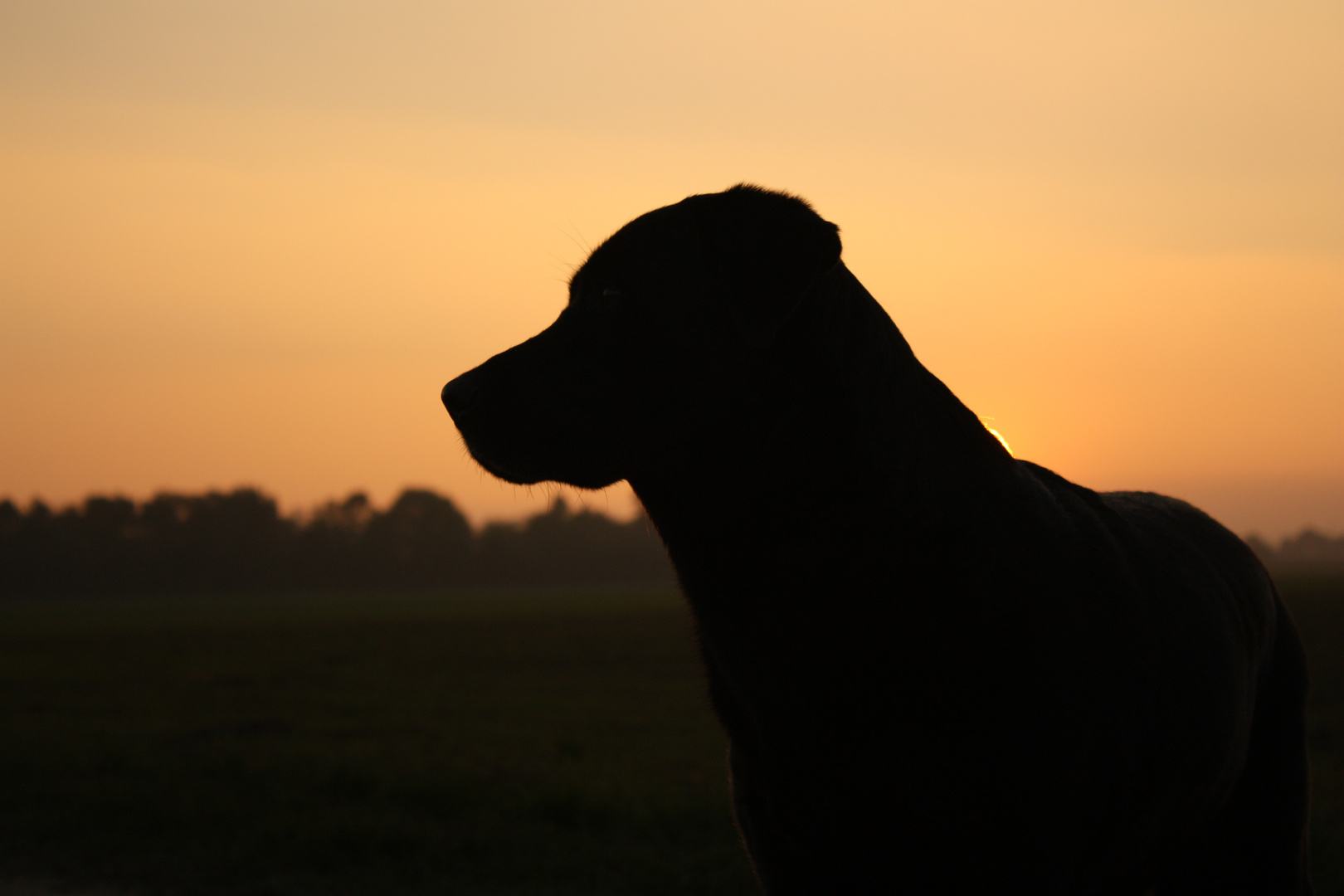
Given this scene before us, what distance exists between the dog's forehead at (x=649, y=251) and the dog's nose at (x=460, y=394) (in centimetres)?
39

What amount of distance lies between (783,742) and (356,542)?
130188 mm

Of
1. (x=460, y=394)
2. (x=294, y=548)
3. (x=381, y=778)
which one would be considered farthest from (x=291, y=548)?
(x=460, y=394)

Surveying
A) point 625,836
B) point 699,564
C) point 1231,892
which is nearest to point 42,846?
point 625,836

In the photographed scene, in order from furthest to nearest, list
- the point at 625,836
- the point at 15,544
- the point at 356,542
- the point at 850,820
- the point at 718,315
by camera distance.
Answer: the point at 356,542, the point at 15,544, the point at 625,836, the point at 718,315, the point at 850,820

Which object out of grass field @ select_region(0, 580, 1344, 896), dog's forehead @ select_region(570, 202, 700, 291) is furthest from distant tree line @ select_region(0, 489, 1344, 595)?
dog's forehead @ select_region(570, 202, 700, 291)

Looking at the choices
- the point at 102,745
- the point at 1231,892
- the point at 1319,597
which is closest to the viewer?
the point at 1231,892

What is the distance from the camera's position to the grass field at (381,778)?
6.71 m

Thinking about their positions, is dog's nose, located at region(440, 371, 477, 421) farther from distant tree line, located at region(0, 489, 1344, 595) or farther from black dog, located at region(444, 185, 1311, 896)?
distant tree line, located at region(0, 489, 1344, 595)

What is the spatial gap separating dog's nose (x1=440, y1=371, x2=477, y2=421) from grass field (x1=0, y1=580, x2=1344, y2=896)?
0.84 metres

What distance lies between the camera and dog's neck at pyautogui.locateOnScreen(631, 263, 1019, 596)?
7.64 ft

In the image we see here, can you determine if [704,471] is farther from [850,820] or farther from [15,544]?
[15,544]

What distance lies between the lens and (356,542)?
415ft

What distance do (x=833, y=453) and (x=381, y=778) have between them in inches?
321

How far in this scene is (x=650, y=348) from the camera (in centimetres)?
250
